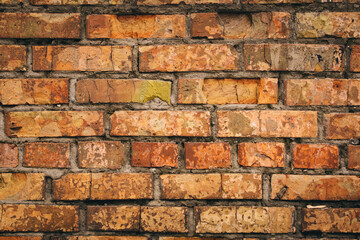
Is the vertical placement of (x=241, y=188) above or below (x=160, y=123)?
below

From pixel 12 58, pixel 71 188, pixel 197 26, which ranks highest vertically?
pixel 197 26

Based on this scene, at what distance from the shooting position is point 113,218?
839 millimetres

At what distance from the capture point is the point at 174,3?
85 cm

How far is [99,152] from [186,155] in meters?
0.29

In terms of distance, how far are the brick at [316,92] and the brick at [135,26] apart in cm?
41

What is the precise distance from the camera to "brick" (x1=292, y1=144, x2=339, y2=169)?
32.9 inches

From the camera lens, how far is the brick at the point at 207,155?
84 centimetres

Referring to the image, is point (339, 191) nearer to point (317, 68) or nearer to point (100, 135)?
point (317, 68)

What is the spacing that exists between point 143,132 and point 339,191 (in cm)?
68

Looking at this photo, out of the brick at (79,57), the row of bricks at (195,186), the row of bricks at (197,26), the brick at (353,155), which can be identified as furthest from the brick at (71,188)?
the brick at (353,155)

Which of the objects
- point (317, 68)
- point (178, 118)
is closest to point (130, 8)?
point (178, 118)

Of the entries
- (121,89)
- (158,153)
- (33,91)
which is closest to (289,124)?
(158,153)

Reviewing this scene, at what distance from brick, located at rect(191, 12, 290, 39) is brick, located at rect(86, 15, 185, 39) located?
0.20 ft

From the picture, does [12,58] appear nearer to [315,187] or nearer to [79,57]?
[79,57]
